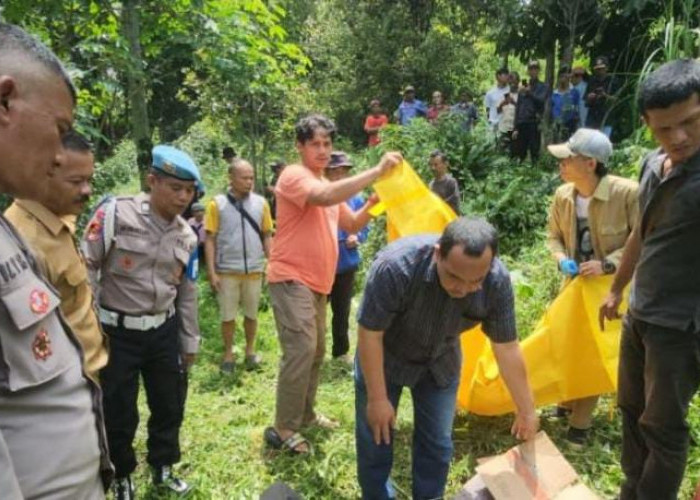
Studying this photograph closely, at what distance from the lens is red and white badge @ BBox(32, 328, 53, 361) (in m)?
1.11

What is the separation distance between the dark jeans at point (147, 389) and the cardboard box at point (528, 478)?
1.50 meters

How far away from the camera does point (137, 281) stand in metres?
2.69

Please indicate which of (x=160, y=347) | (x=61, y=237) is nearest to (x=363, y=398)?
(x=160, y=347)

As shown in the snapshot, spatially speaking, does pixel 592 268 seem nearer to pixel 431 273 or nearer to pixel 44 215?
pixel 431 273

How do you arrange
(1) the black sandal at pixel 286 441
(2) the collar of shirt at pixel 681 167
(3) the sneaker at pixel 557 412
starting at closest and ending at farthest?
(2) the collar of shirt at pixel 681 167 < (1) the black sandal at pixel 286 441 < (3) the sneaker at pixel 557 412

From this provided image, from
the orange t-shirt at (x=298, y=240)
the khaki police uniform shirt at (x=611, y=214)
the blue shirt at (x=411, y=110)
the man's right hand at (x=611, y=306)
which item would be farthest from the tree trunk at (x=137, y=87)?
the blue shirt at (x=411, y=110)

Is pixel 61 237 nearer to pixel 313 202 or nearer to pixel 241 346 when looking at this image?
pixel 313 202

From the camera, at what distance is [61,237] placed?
2191mm

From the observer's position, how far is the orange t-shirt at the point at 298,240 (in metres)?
3.25

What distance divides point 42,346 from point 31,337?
0.04 metres

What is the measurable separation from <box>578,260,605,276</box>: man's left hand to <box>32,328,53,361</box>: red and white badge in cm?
272

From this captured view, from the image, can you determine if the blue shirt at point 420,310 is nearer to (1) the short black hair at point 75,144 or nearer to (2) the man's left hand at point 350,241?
(1) the short black hair at point 75,144

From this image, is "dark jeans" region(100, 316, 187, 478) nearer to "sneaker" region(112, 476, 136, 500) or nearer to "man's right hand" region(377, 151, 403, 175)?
"sneaker" region(112, 476, 136, 500)

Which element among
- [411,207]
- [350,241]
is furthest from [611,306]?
[350,241]
